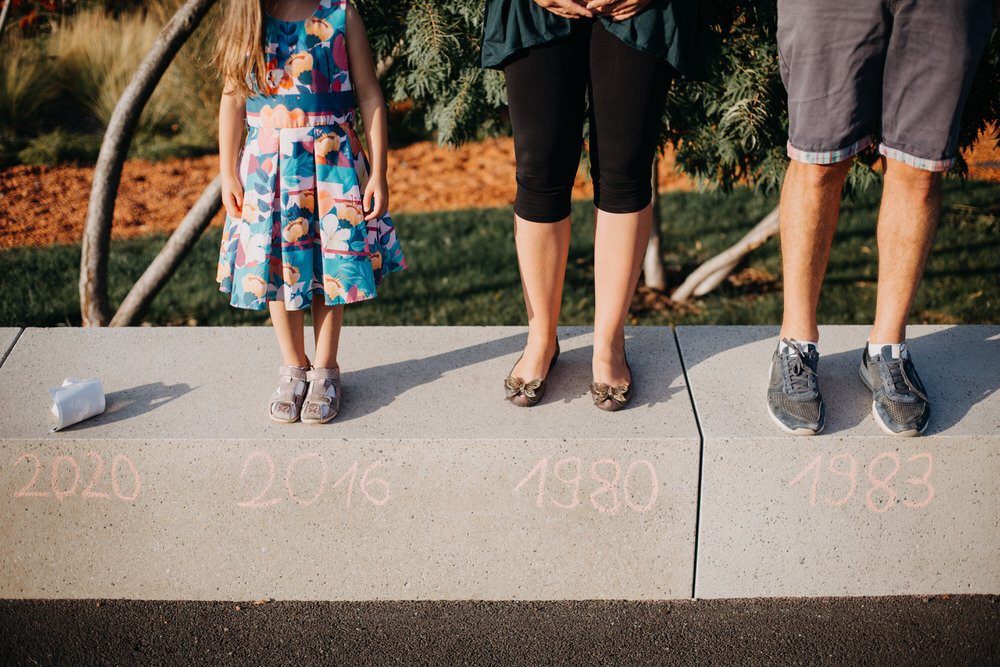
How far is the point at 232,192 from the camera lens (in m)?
2.25

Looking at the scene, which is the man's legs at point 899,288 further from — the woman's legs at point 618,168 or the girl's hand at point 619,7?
the girl's hand at point 619,7

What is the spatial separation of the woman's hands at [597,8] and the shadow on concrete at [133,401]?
59.1 inches

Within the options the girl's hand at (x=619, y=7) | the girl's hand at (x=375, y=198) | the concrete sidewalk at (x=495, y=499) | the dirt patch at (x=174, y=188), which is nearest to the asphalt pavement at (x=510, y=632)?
the concrete sidewalk at (x=495, y=499)

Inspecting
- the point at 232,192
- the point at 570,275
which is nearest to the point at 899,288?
the point at 232,192

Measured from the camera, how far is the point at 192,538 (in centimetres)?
Answer: 227

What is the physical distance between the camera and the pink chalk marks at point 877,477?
2.18 m

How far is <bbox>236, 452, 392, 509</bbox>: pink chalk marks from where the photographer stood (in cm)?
220

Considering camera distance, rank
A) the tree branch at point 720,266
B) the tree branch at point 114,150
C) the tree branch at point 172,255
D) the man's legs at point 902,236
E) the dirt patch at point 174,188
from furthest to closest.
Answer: the dirt patch at point 174,188, the tree branch at point 720,266, the tree branch at point 172,255, the tree branch at point 114,150, the man's legs at point 902,236

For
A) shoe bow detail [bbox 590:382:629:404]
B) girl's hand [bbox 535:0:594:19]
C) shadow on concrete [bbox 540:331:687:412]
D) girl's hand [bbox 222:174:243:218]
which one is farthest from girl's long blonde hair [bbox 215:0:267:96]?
shoe bow detail [bbox 590:382:629:404]

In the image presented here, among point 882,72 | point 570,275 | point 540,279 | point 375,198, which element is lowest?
point 570,275

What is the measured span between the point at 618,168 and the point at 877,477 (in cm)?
108

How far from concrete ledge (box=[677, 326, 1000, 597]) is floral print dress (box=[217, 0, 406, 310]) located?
112 cm

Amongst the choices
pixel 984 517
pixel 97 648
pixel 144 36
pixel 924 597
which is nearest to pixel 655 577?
pixel 924 597

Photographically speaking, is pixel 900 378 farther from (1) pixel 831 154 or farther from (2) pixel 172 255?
(2) pixel 172 255
